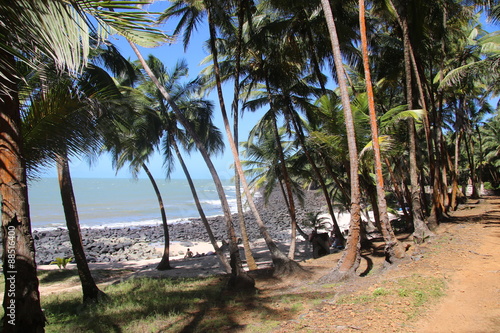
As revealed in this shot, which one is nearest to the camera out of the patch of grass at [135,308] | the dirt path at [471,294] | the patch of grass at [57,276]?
Result: the dirt path at [471,294]

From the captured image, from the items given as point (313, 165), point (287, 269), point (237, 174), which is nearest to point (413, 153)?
point (313, 165)

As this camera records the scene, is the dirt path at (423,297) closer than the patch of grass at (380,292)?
Yes

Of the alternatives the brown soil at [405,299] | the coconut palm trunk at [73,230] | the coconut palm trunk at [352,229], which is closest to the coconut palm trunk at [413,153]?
the brown soil at [405,299]

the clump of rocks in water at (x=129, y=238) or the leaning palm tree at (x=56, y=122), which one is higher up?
the leaning palm tree at (x=56, y=122)

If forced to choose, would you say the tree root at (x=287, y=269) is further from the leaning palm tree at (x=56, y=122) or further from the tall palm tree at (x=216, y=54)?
the leaning palm tree at (x=56, y=122)

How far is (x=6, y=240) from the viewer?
302cm

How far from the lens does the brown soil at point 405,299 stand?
13.6 feet

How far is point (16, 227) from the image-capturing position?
9.99 ft

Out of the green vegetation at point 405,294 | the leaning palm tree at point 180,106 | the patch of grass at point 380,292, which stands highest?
the leaning palm tree at point 180,106

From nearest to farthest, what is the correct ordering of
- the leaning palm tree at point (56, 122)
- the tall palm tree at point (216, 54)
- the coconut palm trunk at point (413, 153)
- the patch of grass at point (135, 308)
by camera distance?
the leaning palm tree at point (56, 122)
the patch of grass at point (135, 308)
the tall palm tree at point (216, 54)
the coconut palm trunk at point (413, 153)

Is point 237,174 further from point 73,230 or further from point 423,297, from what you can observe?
point 423,297

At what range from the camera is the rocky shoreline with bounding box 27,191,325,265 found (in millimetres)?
19734

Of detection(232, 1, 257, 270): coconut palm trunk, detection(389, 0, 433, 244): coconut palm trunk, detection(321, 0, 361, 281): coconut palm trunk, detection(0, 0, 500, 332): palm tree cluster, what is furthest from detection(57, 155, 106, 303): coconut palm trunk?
detection(389, 0, 433, 244): coconut palm trunk

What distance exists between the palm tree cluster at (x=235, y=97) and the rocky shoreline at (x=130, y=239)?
6.37 metres
